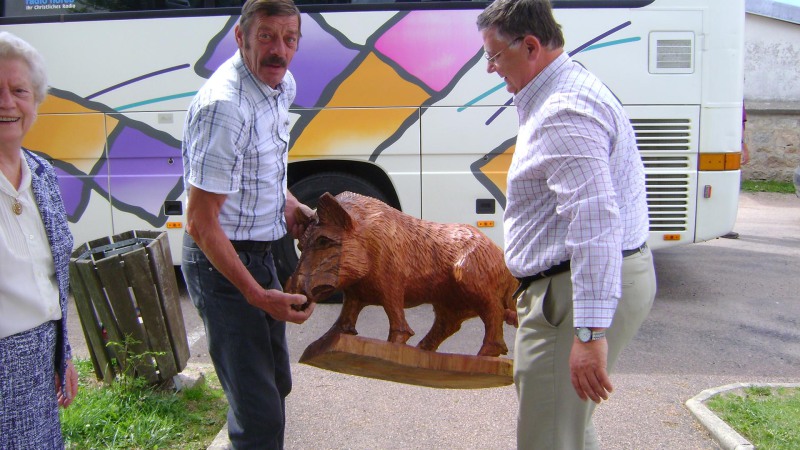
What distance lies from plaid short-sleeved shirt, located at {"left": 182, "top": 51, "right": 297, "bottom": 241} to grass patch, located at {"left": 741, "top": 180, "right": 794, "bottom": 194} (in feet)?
42.5

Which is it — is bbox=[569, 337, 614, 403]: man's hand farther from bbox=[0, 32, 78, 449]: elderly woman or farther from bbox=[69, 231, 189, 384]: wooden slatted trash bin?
bbox=[69, 231, 189, 384]: wooden slatted trash bin

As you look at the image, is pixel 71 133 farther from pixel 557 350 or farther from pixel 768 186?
pixel 768 186

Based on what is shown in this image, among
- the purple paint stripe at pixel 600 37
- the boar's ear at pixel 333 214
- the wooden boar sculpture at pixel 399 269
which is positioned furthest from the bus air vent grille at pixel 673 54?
the boar's ear at pixel 333 214

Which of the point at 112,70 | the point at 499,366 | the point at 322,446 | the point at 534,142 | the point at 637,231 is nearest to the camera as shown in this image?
the point at 534,142

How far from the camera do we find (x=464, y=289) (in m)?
2.35

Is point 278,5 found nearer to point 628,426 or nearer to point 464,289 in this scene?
point 464,289

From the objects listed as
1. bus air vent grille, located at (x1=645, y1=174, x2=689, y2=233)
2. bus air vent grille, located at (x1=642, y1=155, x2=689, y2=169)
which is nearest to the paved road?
bus air vent grille, located at (x1=645, y1=174, x2=689, y2=233)

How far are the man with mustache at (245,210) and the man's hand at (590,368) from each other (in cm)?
85

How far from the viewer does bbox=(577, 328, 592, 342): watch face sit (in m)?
1.88

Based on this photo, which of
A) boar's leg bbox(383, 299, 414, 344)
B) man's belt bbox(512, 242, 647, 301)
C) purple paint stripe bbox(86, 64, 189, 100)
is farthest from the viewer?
purple paint stripe bbox(86, 64, 189, 100)

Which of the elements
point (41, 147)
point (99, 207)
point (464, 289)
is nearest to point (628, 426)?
point (464, 289)

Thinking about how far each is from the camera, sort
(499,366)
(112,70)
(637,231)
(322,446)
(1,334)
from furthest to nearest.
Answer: (112,70), (322,446), (499,366), (637,231), (1,334)

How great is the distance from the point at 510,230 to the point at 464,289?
312 mm

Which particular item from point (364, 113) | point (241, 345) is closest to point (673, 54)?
point (364, 113)
